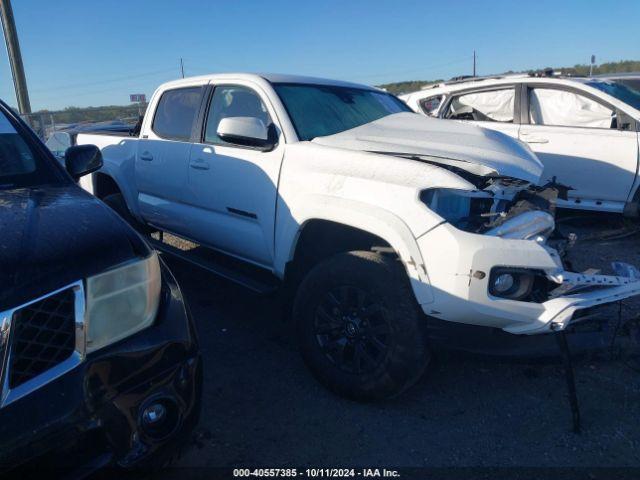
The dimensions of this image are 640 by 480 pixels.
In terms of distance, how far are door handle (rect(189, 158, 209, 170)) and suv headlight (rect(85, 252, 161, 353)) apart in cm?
185

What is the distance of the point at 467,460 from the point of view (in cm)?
248

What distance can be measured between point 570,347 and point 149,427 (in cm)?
214

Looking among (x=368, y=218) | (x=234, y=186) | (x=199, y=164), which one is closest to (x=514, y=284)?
(x=368, y=218)

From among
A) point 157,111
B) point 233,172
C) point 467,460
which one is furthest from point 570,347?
point 157,111

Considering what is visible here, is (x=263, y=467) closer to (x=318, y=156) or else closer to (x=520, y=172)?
(x=318, y=156)

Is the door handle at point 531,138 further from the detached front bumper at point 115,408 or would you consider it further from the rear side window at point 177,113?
the detached front bumper at point 115,408

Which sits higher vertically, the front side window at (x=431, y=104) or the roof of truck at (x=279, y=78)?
the roof of truck at (x=279, y=78)

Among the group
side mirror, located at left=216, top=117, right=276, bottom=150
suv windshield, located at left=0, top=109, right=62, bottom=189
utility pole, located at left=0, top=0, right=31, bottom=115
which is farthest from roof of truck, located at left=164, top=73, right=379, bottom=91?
utility pole, located at left=0, top=0, right=31, bottom=115

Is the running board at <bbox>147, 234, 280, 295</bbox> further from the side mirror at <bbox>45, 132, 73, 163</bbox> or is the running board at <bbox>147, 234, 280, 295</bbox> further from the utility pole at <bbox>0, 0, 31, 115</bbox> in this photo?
the utility pole at <bbox>0, 0, 31, 115</bbox>

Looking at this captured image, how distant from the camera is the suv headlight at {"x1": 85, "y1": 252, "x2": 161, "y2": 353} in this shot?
179 cm

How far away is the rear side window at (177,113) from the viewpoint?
13.9ft

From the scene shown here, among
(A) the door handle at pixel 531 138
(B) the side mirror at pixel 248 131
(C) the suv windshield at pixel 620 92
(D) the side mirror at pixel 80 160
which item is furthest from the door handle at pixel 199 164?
(C) the suv windshield at pixel 620 92

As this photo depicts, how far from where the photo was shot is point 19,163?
8.91ft

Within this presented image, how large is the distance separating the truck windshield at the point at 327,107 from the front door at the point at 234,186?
18 centimetres
